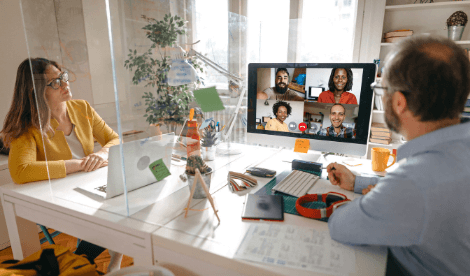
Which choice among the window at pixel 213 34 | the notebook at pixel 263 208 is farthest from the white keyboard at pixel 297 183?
the window at pixel 213 34

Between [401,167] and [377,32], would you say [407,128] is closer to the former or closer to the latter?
[401,167]

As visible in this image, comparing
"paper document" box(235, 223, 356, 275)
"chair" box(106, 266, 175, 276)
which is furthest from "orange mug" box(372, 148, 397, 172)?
"chair" box(106, 266, 175, 276)

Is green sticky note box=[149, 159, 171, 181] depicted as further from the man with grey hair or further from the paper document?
the man with grey hair

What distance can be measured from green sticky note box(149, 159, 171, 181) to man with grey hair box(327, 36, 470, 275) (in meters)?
0.63

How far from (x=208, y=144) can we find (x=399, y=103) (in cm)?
84

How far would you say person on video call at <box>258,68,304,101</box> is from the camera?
4.66 ft

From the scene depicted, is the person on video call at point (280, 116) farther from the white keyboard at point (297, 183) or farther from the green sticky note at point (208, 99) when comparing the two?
the green sticky note at point (208, 99)

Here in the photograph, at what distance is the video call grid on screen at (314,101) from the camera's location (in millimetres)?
1299

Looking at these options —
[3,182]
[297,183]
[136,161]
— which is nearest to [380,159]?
[297,183]

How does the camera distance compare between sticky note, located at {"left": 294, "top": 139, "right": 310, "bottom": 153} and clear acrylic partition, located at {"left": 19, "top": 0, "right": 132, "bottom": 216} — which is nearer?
clear acrylic partition, located at {"left": 19, "top": 0, "right": 132, "bottom": 216}

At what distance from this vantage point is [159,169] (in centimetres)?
104

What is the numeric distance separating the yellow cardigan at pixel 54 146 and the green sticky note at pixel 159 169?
22cm

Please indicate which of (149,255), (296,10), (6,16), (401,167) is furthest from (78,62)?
(296,10)

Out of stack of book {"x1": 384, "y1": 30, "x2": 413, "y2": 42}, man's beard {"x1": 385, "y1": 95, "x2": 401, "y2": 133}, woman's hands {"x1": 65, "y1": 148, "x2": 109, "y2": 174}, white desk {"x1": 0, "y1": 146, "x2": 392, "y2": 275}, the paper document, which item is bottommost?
white desk {"x1": 0, "y1": 146, "x2": 392, "y2": 275}
